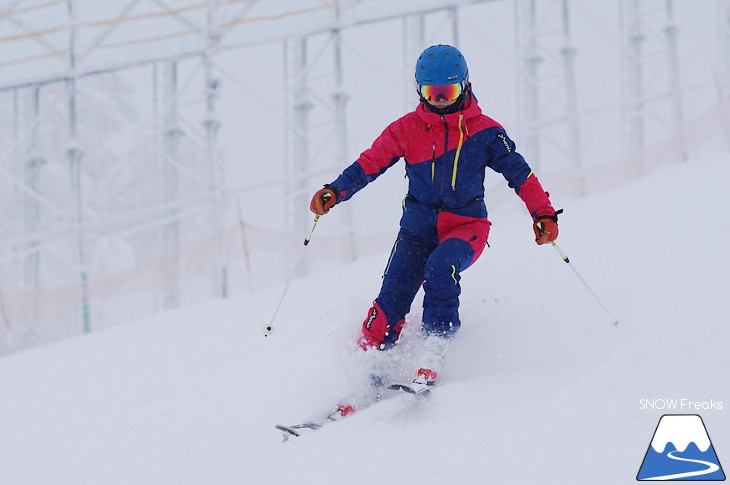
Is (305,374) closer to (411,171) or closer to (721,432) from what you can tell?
(411,171)

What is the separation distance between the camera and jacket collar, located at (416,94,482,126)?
3.64 m

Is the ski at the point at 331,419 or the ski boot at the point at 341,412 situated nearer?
the ski at the point at 331,419

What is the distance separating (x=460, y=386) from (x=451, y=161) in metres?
1.23

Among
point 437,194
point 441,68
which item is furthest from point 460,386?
point 441,68

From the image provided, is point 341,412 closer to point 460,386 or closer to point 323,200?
point 460,386

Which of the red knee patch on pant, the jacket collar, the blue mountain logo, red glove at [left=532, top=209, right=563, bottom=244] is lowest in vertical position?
the blue mountain logo

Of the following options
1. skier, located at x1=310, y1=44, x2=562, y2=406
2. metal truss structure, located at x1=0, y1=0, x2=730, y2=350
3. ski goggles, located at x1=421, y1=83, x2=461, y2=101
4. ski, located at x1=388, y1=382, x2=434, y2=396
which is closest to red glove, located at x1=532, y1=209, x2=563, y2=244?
skier, located at x1=310, y1=44, x2=562, y2=406

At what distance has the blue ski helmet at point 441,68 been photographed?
354 cm

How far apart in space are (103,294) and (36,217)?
10.5 m

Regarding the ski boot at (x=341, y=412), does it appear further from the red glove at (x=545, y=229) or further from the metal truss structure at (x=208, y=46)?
the metal truss structure at (x=208, y=46)

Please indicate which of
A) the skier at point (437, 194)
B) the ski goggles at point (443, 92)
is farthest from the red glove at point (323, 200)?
the ski goggles at point (443, 92)

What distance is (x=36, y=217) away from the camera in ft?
58.7

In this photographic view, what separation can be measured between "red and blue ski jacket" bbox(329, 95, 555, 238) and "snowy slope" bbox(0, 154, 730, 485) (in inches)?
31.2

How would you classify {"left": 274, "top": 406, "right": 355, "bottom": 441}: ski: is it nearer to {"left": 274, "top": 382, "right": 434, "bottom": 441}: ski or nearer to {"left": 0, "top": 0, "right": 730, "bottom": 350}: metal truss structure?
{"left": 274, "top": 382, "right": 434, "bottom": 441}: ski
